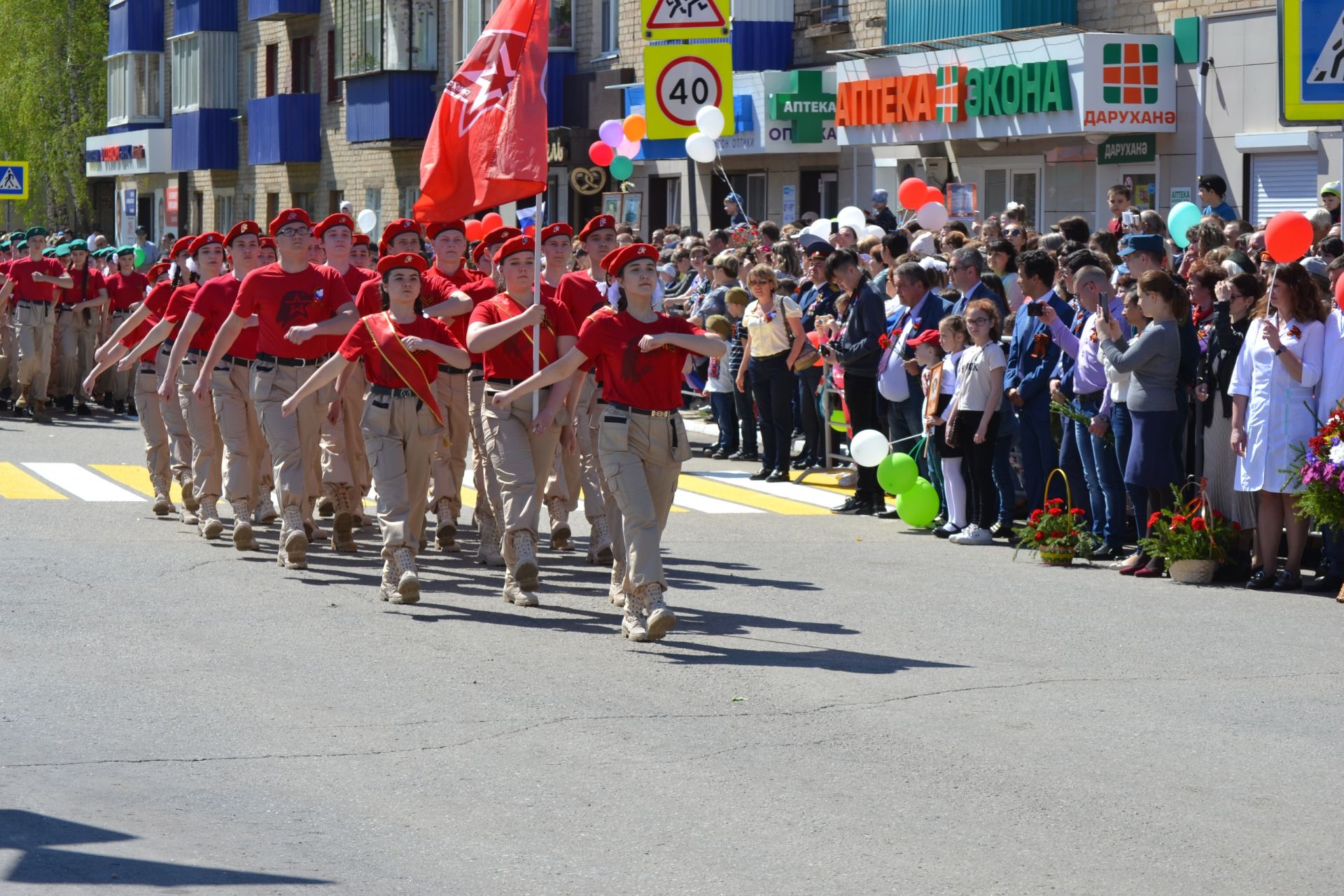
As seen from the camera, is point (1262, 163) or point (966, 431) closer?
point (966, 431)

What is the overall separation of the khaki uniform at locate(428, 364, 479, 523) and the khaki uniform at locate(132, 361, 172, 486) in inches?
90.5

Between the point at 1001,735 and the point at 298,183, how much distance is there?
4291 centimetres

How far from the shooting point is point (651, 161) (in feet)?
108

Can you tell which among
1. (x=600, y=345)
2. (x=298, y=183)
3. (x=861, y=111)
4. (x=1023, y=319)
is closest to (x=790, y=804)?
(x=600, y=345)

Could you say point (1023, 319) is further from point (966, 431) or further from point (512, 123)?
point (512, 123)

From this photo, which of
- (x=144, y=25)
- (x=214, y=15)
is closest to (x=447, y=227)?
(x=214, y=15)

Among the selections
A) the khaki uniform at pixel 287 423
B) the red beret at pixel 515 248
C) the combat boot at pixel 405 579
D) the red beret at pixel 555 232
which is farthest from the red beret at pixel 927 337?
the combat boot at pixel 405 579

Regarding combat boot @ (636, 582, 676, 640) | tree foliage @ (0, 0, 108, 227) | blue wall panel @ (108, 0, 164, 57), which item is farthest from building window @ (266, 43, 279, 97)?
combat boot @ (636, 582, 676, 640)

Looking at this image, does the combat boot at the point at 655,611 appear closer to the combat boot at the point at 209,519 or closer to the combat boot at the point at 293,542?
the combat boot at the point at 293,542

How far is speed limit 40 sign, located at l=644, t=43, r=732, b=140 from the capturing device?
2097cm

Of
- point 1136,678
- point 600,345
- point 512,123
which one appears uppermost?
point 512,123

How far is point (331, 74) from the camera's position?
46656 mm

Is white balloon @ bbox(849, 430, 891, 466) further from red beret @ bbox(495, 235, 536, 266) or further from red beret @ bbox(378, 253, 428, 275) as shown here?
red beret @ bbox(378, 253, 428, 275)

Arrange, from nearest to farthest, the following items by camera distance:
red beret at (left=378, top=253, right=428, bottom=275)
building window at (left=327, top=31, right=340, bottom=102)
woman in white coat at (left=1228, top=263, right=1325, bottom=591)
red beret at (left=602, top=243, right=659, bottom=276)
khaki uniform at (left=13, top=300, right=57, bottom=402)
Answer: red beret at (left=602, top=243, right=659, bottom=276) → red beret at (left=378, top=253, right=428, bottom=275) → woman in white coat at (left=1228, top=263, right=1325, bottom=591) → khaki uniform at (left=13, top=300, right=57, bottom=402) → building window at (left=327, top=31, right=340, bottom=102)
